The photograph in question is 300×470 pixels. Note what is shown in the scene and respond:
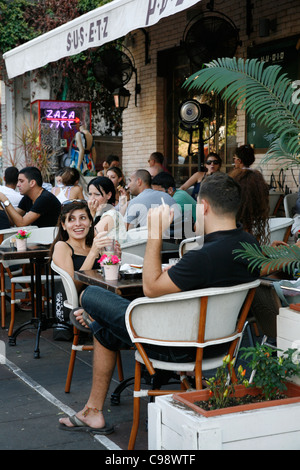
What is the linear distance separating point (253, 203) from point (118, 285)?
119cm

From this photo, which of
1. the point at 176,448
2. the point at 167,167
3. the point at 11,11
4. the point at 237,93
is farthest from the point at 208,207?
the point at 11,11

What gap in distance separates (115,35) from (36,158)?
22.8ft

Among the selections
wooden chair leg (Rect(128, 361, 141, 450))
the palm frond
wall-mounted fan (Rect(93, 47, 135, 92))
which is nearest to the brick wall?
wall-mounted fan (Rect(93, 47, 135, 92))

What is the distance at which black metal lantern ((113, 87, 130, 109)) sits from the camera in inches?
434

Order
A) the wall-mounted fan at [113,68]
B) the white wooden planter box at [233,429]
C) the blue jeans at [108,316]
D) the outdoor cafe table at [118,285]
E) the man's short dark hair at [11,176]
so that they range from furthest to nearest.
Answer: the wall-mounted fan at [113,68] → the man's short dark hair at [11,176] → the outdoor cafe table at [118,285] → the blue jeans at [108,316] → the white wooden planter box at [233,429]

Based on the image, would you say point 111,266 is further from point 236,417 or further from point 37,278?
point 37,278

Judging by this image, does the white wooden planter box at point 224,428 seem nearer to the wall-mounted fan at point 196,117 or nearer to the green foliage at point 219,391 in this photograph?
the green foliage at point 219,391

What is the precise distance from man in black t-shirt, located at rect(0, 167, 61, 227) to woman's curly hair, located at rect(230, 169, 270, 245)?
9.97ft

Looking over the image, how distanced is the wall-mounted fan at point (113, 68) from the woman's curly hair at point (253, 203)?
6851 mm

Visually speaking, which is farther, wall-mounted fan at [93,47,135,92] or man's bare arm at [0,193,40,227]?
wall-mounted fan at [93,47,135,92]

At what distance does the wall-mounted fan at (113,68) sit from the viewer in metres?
10.7

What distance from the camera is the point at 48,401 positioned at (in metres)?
4.19

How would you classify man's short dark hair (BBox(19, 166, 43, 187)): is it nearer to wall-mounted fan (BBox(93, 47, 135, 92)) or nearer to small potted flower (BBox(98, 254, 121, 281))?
small potted flower (BBox(98, 254, 121, 281))

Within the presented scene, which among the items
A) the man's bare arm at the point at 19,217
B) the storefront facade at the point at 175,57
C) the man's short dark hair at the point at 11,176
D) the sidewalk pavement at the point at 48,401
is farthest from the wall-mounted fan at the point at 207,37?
the sidewalk pavement at the point at 48,401
